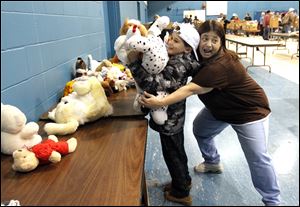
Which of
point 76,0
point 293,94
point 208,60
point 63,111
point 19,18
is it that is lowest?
point 293,94

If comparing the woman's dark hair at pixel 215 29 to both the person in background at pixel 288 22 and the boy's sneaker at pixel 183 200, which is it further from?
the person in background at pixel 288 22

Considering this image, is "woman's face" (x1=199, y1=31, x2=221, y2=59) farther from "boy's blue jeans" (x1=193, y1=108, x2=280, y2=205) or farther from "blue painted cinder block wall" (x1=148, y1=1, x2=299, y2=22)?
"blue painted cinder block wall" (x1=148, y1=1, x2=299, y2=22)

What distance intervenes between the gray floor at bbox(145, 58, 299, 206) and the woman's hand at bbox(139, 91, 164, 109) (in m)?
0.69

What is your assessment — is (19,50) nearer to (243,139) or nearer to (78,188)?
(78,188)

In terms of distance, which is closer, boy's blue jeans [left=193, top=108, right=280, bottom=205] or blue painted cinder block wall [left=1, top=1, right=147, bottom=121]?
blue painted cinder block wall [left=1, top=1, right=147, bottom=121]

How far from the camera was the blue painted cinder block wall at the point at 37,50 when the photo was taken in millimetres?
1167

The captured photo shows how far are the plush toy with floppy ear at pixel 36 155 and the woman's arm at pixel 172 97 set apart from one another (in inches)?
17.9

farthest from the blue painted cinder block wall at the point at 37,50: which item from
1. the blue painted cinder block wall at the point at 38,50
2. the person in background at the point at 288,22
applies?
the person in background at the point at 288,22

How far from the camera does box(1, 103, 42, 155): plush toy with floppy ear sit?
0.94 meters

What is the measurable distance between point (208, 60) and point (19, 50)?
0.89m

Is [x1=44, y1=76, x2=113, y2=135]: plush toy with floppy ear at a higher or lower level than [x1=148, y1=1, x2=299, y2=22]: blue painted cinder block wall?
lower

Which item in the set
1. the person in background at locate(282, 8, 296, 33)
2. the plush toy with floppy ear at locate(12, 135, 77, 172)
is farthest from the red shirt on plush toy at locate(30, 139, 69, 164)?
the person in background at locate(282, 8, 296, 33)

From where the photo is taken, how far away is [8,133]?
0.96m

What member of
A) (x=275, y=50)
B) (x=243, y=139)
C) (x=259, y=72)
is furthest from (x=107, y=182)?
(x=275, y=50)
